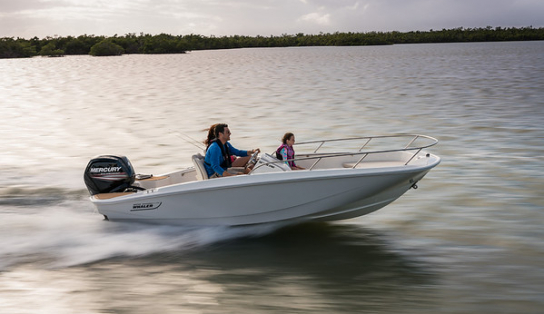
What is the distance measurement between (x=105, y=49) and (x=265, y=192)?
84.0m

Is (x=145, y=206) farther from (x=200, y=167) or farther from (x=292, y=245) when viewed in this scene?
(x=292, y=245)

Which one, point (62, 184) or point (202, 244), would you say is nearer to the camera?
A: point (202, 244)

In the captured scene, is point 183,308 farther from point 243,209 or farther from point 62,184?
point 62,184

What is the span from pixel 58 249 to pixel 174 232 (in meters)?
1.42

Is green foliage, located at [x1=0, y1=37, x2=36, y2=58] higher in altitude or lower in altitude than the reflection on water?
higher

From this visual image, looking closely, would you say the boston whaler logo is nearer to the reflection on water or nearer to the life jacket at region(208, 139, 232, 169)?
the reflection on water

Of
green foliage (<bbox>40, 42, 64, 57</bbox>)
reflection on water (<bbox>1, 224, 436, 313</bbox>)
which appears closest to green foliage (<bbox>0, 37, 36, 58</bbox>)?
green foliage (<bbox>40, 42, 64, 57</bbox>)

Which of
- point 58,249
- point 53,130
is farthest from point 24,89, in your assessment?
point 58,249

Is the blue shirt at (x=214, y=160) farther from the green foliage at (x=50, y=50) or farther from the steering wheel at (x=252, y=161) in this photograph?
the green foliage at (x=50, y=50)

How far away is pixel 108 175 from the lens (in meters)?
7.09

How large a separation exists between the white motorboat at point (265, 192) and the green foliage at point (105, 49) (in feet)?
270

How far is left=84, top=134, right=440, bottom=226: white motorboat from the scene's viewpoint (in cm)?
611

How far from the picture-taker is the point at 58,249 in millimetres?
6820

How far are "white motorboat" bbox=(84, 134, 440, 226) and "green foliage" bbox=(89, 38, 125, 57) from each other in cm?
8226
